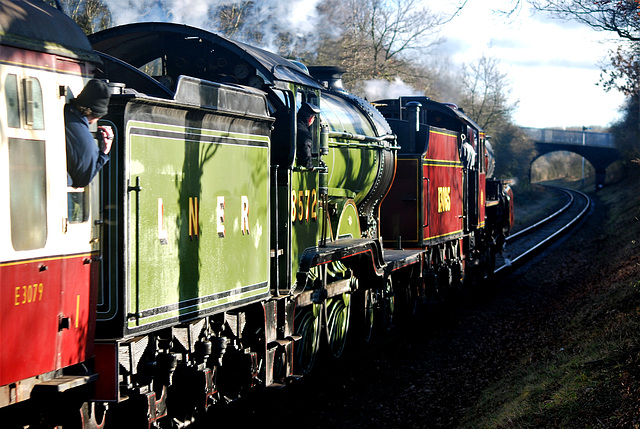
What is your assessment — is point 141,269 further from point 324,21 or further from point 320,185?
point 324,21

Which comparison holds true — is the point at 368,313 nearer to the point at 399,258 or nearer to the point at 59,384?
the point at 399,258

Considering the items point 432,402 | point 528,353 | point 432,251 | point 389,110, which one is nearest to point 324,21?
point 389,110

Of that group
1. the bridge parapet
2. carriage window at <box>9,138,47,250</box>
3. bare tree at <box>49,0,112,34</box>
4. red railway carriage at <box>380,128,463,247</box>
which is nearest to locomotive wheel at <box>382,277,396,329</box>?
red railway carriage at <box>380,128,463,247</box>

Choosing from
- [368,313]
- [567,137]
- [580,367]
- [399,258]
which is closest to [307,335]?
[368,313]

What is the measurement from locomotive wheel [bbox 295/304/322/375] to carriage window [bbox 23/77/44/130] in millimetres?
4280

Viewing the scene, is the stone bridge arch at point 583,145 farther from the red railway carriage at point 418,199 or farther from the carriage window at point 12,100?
the carriage window at point 12,100

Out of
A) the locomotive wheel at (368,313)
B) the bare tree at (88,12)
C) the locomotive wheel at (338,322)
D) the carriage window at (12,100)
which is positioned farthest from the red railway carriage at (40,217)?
the bare tree at (88,12)

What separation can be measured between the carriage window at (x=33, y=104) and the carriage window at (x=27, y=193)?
102 millimetres

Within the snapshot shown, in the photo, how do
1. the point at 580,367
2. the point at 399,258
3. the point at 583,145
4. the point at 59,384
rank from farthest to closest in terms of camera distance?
the point at 583,145, the point at 399,258, the point at 580,367, the point at 59,384

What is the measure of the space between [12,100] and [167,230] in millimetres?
1580

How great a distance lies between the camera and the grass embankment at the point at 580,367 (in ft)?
20.0

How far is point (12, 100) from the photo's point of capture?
12.9 feet

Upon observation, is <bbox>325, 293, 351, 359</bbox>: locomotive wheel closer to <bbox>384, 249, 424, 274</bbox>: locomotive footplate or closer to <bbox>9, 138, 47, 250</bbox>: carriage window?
A: <bbox>384, 249, 424, 274</bbox>: locomotive footplate

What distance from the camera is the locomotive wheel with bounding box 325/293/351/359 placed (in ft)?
29.5
